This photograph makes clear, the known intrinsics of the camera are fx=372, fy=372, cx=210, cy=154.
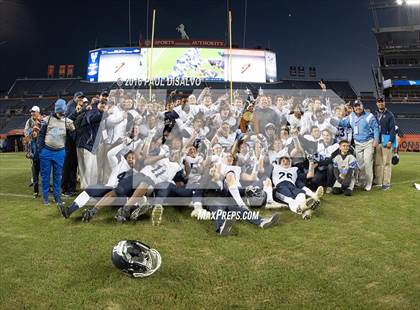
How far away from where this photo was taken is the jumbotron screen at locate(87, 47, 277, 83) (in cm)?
3219

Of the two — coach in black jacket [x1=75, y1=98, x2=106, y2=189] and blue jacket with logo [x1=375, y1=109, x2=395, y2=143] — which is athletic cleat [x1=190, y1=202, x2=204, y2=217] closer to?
coach in black jacket [x1=75, y1=98, x2=106, y2=189]

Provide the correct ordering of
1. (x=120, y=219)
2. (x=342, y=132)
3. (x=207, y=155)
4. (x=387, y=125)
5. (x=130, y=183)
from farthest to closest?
1. (x=342, y=132)
2. (x=387, y=125)
3. (x=207, y=155)
4. (x=130, y=183)
5. (x=120, y=219)

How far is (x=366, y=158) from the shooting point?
8359mm

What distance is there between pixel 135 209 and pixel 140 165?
76 centimetres

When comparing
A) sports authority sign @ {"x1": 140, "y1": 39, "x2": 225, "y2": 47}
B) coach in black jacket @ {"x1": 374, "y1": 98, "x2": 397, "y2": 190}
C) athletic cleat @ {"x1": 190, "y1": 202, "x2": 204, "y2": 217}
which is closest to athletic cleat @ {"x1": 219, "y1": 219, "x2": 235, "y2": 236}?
athletic cleat @ {"x1": 190, "y1": 202, "x2": 204, "y2": 217}

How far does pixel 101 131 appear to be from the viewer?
7426mm

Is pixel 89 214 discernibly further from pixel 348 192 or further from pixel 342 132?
pixel 342 132

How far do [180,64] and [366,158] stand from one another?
84.9ft

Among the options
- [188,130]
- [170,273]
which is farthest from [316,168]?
[170,273]

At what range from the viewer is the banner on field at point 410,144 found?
2548 centimetres

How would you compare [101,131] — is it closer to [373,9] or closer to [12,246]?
[12,246]

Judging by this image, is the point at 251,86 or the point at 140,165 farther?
the point at 251,86

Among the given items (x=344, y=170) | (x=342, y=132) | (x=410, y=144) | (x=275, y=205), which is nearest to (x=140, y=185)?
(x=275, y=205)

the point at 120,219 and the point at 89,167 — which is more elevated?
the point at 89,167
